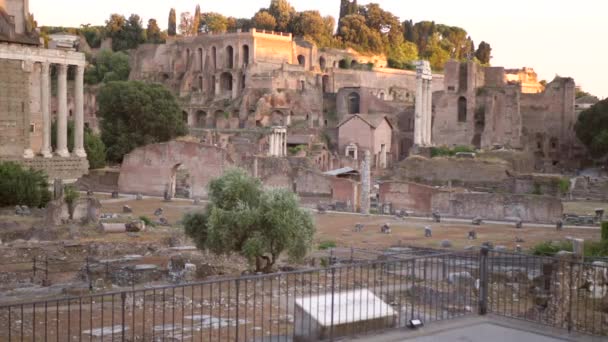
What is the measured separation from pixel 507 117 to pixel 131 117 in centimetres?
3123

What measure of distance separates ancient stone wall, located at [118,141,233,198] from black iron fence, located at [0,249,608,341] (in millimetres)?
28635

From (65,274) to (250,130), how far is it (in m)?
49.1

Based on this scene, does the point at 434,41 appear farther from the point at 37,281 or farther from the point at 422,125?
the point at 37,281

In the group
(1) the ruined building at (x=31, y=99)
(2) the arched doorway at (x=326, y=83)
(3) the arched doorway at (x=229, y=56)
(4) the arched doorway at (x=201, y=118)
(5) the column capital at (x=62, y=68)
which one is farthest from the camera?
(2) the arched doorway at (x=326, y=83)

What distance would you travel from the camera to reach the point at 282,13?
321 feet

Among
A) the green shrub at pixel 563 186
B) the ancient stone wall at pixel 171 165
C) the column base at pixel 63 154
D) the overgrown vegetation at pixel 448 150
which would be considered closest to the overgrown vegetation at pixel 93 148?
the ancient stone wall at pixel 171 165

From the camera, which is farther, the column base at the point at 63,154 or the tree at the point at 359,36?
the tree at the point at 359,36

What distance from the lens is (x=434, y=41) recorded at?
4331 inches

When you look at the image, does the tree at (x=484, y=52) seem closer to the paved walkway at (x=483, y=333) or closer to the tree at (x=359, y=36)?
the tree at (x=359, y=36)

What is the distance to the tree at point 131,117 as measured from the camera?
185 ft

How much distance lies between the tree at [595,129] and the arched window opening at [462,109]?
A: 9533 millimetres

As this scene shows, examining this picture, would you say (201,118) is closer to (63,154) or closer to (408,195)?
(63,154)

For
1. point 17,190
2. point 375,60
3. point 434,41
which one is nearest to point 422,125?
point 375,60

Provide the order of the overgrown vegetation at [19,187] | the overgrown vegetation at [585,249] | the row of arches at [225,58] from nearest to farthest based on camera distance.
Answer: the overgrown vegetation at [585,249], the overgrown vegetation at [19,187], the row of arches at [225,58]
